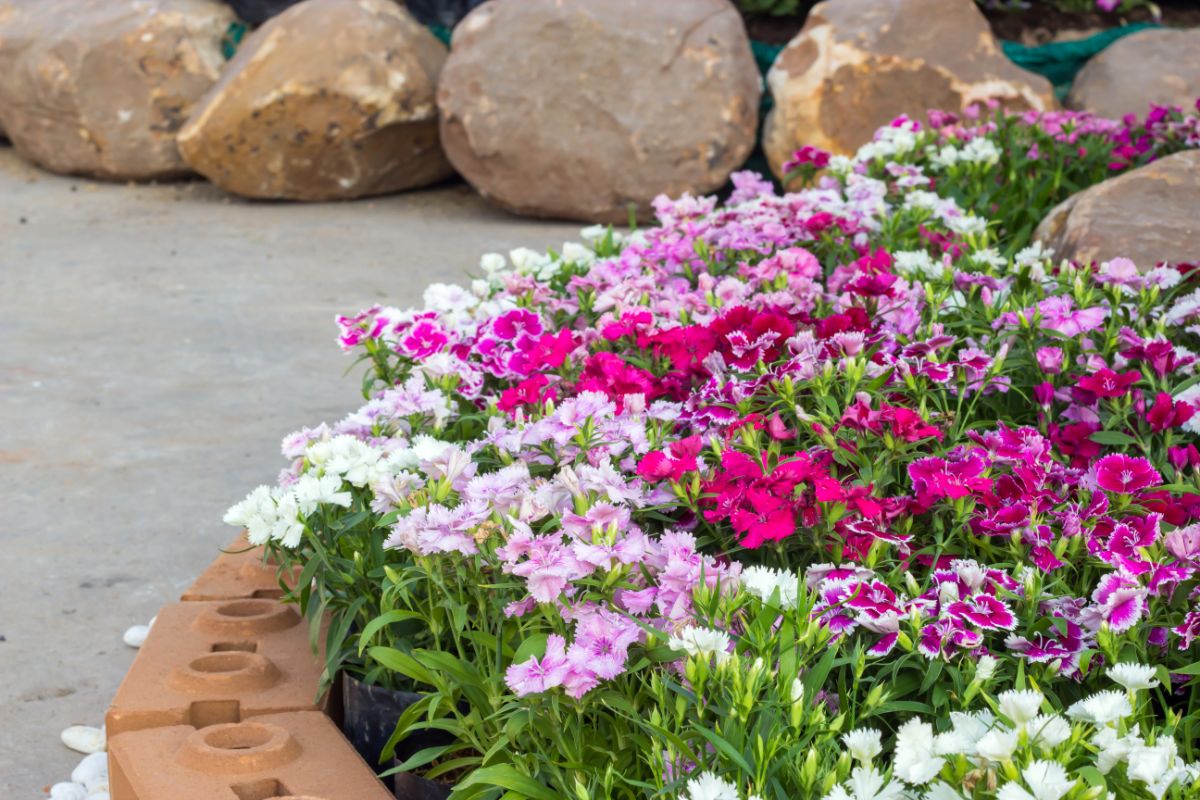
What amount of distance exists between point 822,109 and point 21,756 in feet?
18.6

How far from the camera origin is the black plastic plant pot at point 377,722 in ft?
6.63

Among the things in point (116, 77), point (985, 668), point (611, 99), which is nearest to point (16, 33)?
point (116, 77)

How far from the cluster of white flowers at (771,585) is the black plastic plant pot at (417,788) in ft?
1.71

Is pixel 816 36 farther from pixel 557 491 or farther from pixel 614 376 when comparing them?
pixel 557 491

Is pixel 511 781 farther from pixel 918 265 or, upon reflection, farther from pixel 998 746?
pixel 918 265

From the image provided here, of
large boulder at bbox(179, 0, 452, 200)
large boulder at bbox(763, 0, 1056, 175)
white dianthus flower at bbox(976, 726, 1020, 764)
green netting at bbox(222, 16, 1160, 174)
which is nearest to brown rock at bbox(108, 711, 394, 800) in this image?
white dianthus flower at bbox(976, 726, 1020, 764)

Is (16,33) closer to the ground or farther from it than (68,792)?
closer to the ground

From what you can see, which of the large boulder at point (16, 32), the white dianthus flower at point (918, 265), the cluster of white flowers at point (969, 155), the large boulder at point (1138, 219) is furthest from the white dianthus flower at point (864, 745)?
the large boulder at point (16, 32)

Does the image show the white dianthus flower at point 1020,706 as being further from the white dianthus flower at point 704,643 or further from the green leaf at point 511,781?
the green leaf at point 511,781

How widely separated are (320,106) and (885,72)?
3148mm

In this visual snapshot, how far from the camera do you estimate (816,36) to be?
7363 mm

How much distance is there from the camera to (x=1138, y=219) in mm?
3393

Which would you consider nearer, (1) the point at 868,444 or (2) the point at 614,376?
(1) the point at 868,444

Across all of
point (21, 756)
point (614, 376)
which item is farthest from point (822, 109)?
point (21, 756)
